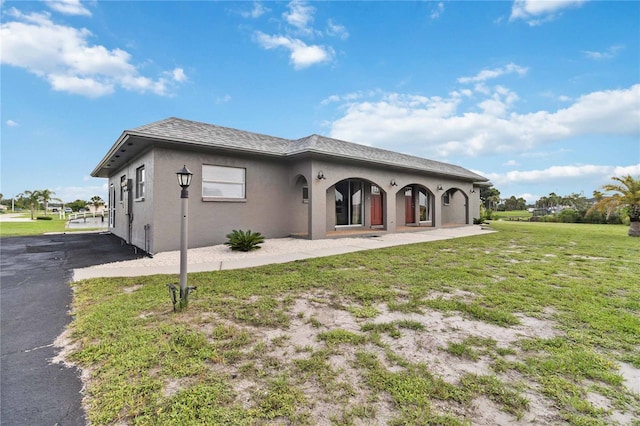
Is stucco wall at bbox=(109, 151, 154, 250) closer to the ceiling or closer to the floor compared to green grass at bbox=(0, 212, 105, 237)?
closer to the ceiling

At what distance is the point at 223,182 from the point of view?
9898mm

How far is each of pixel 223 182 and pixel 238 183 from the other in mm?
565

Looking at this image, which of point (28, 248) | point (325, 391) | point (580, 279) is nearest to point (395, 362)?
point (325, 391)

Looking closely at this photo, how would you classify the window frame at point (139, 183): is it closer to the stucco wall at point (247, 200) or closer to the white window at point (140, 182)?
the white window at point (140, 182)

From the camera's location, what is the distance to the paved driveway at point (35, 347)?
6.44ft

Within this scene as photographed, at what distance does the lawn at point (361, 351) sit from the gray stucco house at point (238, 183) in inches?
164

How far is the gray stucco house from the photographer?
856 cm

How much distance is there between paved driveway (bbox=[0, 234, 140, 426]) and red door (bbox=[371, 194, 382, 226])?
12469 mm

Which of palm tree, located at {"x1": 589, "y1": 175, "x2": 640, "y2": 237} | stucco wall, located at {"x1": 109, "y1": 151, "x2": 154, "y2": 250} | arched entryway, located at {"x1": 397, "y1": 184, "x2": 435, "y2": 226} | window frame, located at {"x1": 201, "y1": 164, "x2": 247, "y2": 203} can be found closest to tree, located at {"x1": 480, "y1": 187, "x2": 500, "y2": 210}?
arched entryway, located at {"x1": 397, "y1": 184, "x2": 435, "y2": 226}

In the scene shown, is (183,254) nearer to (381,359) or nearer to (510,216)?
(381,359)

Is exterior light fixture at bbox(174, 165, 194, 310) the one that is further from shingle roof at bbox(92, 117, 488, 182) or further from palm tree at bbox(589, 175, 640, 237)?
palm tree at bbox(589, 175, 640, 237)

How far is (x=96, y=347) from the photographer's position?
109 inches

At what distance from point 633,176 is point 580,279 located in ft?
41.6

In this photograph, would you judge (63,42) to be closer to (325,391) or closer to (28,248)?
(28,248)
